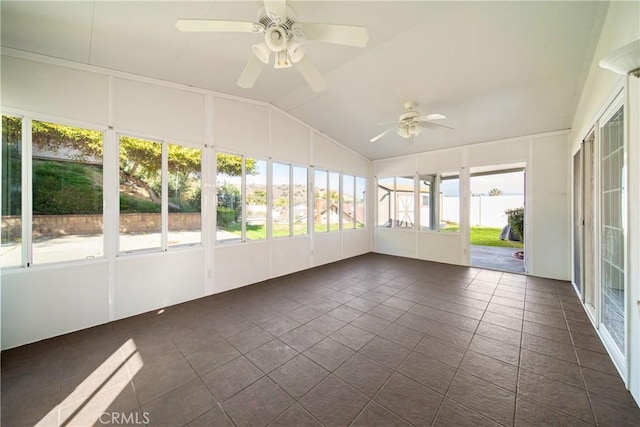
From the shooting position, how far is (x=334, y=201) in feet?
20.6

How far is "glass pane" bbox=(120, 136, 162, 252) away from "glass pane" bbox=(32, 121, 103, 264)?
9.2 inches

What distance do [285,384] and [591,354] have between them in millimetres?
2881

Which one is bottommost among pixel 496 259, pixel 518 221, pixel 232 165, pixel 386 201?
pixel 496 259

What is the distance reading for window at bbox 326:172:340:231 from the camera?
241 inches

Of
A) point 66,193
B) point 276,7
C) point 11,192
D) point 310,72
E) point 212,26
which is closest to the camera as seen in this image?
point 276,7

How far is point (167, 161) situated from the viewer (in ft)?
11.5

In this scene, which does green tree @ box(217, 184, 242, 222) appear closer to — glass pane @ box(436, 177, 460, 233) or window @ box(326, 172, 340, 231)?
window @ box(326, 172, 340, 231)

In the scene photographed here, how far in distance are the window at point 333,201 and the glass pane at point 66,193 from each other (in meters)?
4.32

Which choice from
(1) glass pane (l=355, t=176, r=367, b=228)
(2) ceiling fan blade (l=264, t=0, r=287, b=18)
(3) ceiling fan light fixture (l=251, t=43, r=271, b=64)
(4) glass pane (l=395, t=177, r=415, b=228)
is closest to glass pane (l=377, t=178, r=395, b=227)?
(4) glass pane (l=395, t=177, r=415, b=228)

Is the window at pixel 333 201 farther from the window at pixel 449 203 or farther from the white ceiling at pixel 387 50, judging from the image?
the window at pixel 449 203

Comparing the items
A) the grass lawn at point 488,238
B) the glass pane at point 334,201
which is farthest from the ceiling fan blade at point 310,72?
the grass lawn at point 488,238

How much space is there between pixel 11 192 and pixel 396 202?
6.98m

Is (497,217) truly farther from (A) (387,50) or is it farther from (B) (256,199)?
(B) (256,199)

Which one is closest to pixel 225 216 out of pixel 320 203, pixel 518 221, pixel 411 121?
pixel 320 203
